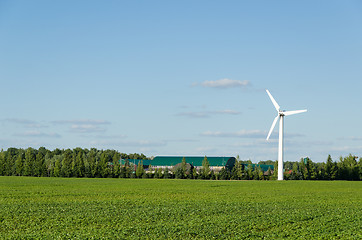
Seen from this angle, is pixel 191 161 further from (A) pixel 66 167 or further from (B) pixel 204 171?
(A) pixel 66 167

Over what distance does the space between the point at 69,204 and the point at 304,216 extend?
1892 cm

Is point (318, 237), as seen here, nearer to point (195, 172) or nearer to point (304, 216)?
point (304, 216)

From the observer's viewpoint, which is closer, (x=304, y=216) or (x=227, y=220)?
(x=227, y=220)

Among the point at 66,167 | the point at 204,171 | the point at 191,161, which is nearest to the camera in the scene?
the point at 204,171

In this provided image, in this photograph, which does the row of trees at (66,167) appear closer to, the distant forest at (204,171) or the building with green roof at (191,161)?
the distant forest at (204,171)

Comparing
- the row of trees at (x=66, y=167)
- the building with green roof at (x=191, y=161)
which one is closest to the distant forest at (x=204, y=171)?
the row of trees at (x=66, y=167)

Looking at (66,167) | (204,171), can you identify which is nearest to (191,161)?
(204,171)

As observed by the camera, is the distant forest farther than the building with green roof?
No

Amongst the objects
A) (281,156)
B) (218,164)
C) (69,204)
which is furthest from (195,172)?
(69,204)

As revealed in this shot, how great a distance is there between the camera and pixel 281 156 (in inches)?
3875

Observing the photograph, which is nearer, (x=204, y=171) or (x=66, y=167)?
(x=204, y=171)

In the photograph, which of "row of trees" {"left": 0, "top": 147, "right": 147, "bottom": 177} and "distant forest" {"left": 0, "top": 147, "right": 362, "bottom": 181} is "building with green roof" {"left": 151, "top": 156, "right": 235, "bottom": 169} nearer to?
"distant forest" {"left": 0, "top": 147, "right": 362, "bottom": 181}

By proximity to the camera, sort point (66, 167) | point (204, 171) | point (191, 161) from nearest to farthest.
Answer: point (204, 171) < point (66, 167) < point (191, 161)

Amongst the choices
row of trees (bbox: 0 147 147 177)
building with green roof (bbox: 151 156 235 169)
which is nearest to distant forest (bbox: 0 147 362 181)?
row of trees (bbox: 0 147 147 177)
